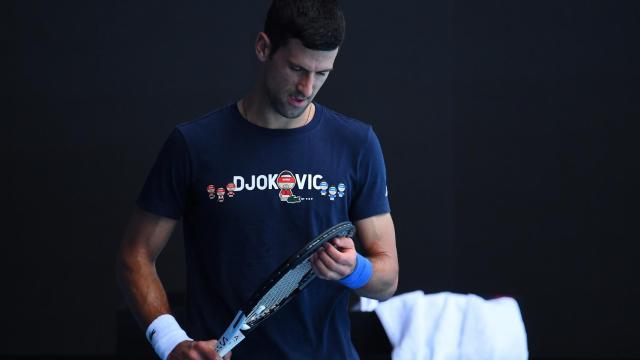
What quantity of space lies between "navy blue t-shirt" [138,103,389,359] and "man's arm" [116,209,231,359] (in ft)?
0.14

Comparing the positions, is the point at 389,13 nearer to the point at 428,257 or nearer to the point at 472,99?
the point at 472,99

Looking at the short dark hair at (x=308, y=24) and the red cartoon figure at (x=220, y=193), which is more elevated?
the short dark hair at (x=308, y=24)

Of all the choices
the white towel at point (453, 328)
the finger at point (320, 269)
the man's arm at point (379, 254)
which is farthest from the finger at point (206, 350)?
the white towel at point (453, 328)

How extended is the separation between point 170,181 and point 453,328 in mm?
1249

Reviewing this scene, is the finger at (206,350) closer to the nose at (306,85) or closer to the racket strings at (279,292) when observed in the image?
the racket strings at (279,292)

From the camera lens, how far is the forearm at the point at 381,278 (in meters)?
1.86

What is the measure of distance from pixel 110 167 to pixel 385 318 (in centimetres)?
185

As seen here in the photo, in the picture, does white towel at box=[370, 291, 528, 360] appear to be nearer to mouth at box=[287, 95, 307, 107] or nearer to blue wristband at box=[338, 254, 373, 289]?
blue wristband at box=[338, 254, 373, 289]

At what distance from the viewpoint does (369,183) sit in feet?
6.16

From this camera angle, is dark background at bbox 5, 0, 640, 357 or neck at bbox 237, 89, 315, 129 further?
dark background at bbox 5, 0, 640, 357

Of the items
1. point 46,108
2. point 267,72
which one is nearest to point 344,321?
point 267,72

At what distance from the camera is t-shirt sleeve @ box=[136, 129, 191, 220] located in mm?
1812

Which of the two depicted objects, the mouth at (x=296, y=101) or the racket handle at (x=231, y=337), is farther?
the mouth at (x=296, y=101)

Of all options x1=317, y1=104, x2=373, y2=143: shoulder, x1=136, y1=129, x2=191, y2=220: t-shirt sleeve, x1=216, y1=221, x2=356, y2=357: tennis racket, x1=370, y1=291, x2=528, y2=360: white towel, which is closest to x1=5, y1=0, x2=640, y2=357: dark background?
x1=370, y1=291, x2=528, y2=360: white towel
